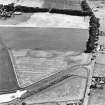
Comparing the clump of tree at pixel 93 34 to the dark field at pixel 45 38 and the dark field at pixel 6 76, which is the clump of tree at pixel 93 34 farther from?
the dark field at pixel 6 76

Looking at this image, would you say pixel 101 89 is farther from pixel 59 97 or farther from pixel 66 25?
pixel 66 25

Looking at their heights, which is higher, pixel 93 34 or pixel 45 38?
pixel 93 34

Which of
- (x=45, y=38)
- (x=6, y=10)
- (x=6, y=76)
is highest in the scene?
(x=6, y=10)

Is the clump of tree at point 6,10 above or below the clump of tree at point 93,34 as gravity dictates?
above

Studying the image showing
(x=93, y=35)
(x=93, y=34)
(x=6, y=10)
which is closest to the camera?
(x=93, y=35)

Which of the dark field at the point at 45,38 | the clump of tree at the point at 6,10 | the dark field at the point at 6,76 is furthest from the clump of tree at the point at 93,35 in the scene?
the clump of tree at the point at 6,10

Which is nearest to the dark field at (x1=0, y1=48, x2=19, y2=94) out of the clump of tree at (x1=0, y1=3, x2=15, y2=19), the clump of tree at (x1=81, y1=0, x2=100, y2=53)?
the clump of tree at (x1=81, y1=0, x2=100, y2=53)

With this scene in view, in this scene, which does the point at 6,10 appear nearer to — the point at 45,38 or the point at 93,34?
the point at 45,38

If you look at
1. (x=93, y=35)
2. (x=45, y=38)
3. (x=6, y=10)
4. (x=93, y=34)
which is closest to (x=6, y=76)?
(x=45, y=38)
